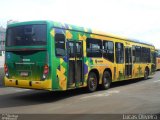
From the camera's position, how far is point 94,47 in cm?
1625

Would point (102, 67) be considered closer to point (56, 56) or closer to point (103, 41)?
point (103, 41)

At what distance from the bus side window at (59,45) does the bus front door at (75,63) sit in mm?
472

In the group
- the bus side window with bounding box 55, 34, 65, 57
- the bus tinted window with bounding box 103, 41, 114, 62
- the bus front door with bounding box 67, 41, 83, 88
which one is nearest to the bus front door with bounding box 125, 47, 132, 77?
the bus tinted window with bounding box 103, 41, 114, 62

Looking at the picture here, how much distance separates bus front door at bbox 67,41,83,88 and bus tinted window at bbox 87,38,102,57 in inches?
30.7

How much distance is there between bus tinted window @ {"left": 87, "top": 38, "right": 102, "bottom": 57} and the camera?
51.7 ft

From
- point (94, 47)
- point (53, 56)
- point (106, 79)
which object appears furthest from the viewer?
point (106, 79)

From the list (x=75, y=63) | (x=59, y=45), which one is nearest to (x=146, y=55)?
(x=75, y=63)

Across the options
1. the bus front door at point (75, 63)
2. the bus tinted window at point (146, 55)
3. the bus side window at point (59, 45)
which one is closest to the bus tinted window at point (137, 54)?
the bus tinted window at point (146, 55)

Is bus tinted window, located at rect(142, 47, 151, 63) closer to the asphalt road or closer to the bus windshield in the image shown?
the asphalt road

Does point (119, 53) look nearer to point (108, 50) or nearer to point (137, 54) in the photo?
point (108, 50)

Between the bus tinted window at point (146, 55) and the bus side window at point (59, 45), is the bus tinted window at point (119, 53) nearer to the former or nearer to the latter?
the bus tinted window at point (146, 55)

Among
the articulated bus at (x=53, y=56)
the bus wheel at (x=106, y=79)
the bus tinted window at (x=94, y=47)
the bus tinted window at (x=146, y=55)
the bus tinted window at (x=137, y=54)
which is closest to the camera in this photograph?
the articulated bus at (x=53, y=56)

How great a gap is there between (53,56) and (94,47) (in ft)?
12.2

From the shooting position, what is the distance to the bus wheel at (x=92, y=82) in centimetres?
1576
